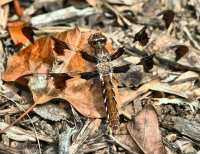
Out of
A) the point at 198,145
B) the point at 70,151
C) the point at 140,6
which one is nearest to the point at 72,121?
the point at 70,151

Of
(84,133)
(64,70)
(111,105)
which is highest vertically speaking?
(64,70)

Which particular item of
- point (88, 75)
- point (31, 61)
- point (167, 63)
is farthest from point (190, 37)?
point (31, 61)

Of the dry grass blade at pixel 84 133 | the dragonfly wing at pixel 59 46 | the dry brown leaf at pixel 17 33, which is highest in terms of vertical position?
the dragonfly wing at pixel 59 46

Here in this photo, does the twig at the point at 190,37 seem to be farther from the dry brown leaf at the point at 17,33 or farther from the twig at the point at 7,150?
the twig at the point at 7,150

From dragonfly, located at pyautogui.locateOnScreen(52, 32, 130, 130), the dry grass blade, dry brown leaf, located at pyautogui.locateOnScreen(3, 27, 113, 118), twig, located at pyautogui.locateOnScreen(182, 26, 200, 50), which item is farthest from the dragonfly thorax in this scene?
twig, located at pyautogui.locateOnScreen(182, 26, 200, 50)

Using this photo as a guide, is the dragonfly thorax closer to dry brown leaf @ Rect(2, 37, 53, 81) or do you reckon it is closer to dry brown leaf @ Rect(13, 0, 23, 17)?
dry brown leaf @ Rect(2, 37, 53, 81)

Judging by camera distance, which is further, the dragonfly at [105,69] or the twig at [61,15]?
the twig at [61,15]

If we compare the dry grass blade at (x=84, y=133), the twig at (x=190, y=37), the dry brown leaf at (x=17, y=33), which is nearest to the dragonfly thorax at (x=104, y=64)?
the dry grass blade at (x=84, y=133)

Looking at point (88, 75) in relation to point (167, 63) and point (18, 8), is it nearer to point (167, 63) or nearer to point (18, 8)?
point (167, 63)
